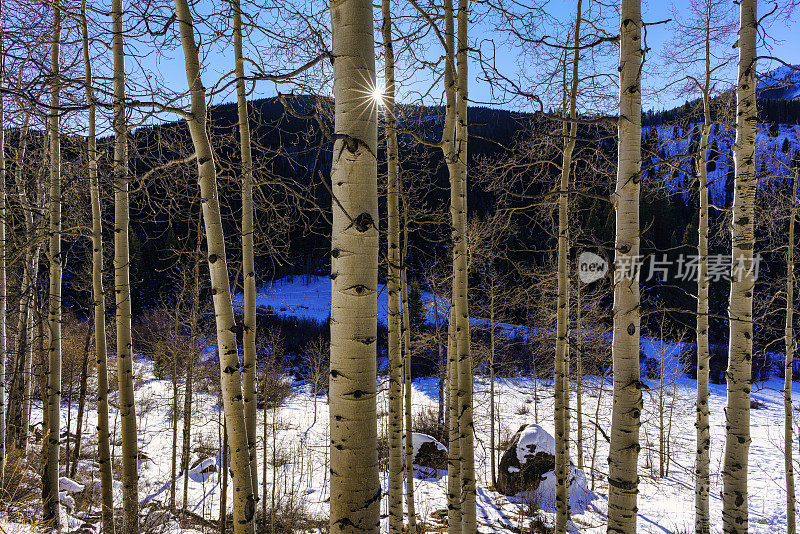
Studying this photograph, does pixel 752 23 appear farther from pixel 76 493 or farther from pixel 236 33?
pixel 76 493

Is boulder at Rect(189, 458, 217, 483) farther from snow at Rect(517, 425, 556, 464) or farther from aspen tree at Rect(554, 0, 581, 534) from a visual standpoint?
aspen tree at Rect(554, 0, 581, 534)

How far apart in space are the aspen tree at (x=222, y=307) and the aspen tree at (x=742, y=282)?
4.61m

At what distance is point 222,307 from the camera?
3367 millimetres

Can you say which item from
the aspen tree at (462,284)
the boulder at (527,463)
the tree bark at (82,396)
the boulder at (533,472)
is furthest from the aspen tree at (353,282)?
the boulder at (527,463)

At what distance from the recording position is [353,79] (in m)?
1.77

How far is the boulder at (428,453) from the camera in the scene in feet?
42.7

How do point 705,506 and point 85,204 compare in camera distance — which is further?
point 705,506

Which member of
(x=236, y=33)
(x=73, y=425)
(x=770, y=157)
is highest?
(x=236, y=33)

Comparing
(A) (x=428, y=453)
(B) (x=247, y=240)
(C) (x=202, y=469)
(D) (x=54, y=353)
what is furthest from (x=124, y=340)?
(A) (x=428, y=453)

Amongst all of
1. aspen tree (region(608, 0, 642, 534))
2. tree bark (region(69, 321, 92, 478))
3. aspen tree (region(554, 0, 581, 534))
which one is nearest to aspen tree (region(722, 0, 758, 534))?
aspen tree (region(554, 0, 581, 534))

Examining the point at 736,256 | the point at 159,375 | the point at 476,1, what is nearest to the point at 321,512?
the point at 736,256

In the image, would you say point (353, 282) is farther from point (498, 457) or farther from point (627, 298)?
point (498, 457)

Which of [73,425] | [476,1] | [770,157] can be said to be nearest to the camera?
[476,1]

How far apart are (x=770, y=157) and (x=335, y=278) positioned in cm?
683
